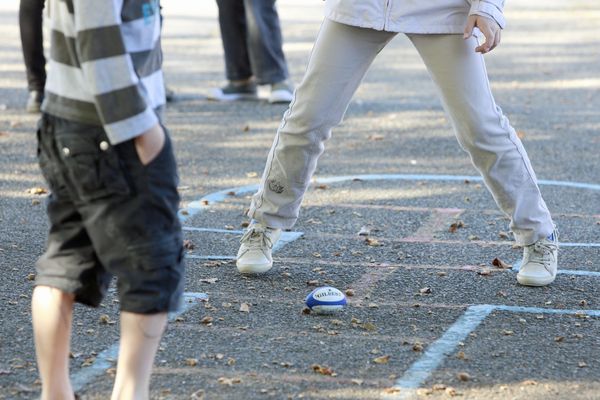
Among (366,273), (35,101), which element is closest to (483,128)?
(366,273)

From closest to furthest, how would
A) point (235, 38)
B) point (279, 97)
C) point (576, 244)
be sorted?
point (576, 244)
point (279, 97)
point (235, 38)

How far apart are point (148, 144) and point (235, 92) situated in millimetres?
7054

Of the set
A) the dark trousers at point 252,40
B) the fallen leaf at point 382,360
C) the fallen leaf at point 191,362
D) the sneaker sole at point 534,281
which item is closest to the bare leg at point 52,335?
the fallen leaf at point 191,362

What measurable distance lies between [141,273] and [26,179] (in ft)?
13.8

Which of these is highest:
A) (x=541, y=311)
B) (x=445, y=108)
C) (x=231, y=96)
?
(x=445, y=108)

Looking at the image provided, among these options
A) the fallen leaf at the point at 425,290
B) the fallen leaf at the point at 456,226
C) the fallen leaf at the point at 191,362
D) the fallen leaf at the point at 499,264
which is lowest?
the fallen leaf at the point at 456,226

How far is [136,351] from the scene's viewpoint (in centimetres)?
333

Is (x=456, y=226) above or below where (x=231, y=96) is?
above

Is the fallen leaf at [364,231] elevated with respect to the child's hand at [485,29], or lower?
lower

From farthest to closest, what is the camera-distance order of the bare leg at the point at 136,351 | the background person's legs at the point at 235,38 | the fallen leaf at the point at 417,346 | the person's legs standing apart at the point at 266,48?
the background person's legs at the point at 235,38, the person's legs standing apart at the point at 266,48, the fallen leaf at the point at 417,346, the bare leg at the point at 136,351

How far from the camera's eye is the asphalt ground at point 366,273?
4.02m

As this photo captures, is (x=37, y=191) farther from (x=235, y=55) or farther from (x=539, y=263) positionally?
(x=235, y=55)

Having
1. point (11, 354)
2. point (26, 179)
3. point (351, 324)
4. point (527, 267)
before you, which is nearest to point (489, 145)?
point (527, 267)

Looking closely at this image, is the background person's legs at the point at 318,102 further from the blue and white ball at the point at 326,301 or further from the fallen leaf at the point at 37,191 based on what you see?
the fallen leaf at the point at 37,191
